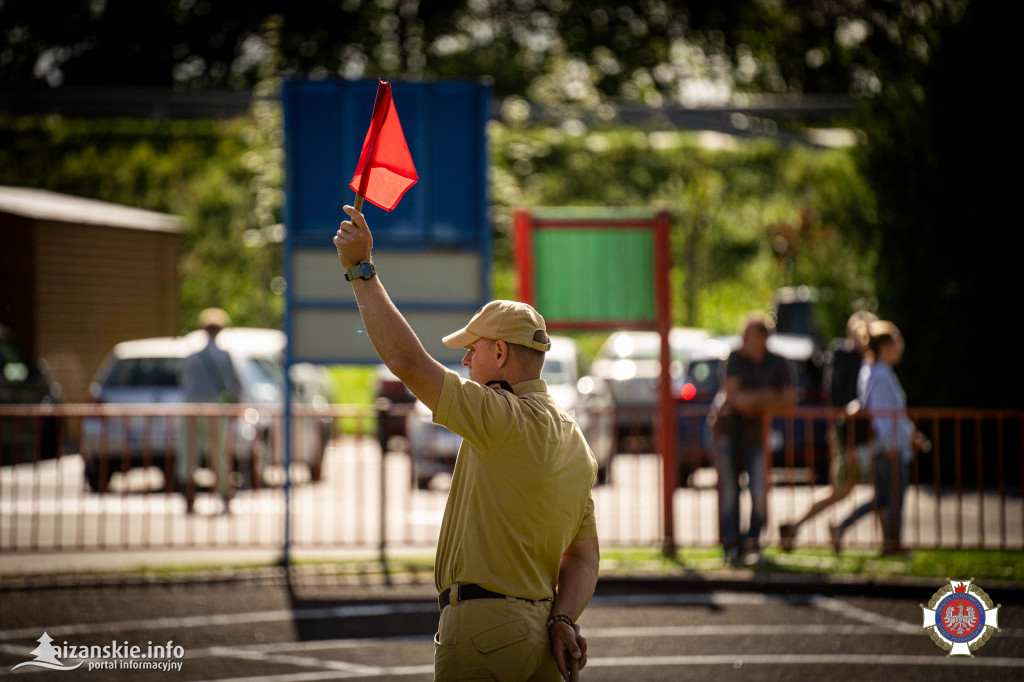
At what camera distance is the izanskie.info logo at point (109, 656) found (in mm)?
7160

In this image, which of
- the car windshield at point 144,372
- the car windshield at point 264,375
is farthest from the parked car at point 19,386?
the car windshield at point 264,375

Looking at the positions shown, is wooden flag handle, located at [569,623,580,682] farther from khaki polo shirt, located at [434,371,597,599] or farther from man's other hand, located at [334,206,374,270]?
man's other hand, located at [334,206,374,270]

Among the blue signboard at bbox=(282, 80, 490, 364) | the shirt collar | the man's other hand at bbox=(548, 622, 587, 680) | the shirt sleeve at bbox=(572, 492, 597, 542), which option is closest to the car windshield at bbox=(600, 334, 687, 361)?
the blue signboard at bbox=(282, 80, 490, 364)

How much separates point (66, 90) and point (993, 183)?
2646cm

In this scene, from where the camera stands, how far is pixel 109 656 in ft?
24.4

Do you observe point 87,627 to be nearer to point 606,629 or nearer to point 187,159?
point 606,629

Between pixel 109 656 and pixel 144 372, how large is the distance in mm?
8392

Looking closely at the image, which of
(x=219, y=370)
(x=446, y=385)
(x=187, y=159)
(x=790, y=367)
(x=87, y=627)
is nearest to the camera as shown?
(x=446, y=385)

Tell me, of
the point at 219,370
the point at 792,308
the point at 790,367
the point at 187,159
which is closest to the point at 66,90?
the point at 187,159

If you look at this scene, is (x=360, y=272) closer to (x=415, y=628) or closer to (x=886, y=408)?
(x=415, y=628)

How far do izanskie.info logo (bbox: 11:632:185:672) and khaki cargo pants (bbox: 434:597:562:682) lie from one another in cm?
394

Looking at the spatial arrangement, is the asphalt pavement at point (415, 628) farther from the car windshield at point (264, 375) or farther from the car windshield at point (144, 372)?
the car windshield at point (144, 372)

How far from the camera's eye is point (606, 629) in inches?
325

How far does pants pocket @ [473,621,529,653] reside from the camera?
3.61 meters
